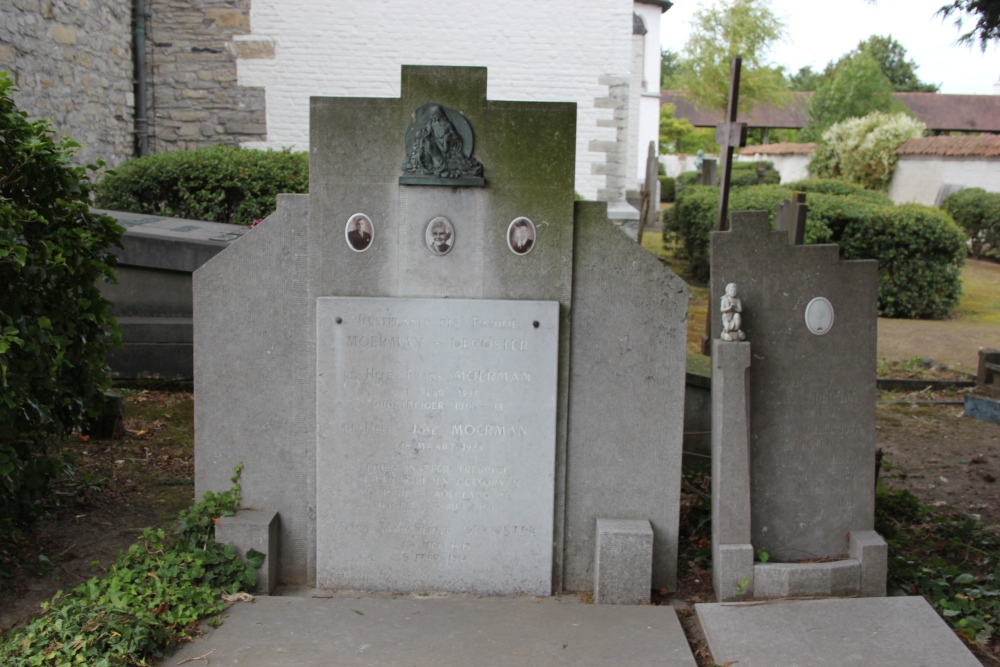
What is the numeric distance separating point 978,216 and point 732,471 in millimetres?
19104

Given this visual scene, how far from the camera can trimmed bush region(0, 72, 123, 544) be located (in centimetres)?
377

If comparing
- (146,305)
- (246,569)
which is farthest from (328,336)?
(146,305)

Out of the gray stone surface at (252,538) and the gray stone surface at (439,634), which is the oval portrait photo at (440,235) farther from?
the gray stone surface at (439,634)

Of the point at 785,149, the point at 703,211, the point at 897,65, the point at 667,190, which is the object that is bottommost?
the point at 703,211

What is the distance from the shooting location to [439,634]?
356 cm

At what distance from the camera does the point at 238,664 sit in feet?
10.8

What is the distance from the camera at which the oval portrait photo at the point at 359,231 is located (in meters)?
3.90

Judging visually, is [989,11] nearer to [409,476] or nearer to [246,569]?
[409,476]

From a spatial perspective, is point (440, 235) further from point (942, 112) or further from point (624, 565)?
point (942, 112)

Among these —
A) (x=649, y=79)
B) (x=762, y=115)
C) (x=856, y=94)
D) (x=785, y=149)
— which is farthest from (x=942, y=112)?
(x=649, y=79)

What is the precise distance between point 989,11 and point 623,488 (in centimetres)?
348

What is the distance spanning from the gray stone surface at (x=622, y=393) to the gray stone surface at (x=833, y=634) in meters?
0.48

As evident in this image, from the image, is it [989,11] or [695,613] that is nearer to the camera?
[695,613]

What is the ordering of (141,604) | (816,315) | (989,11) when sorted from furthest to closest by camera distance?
(989,11), (816,315), (141,604)
